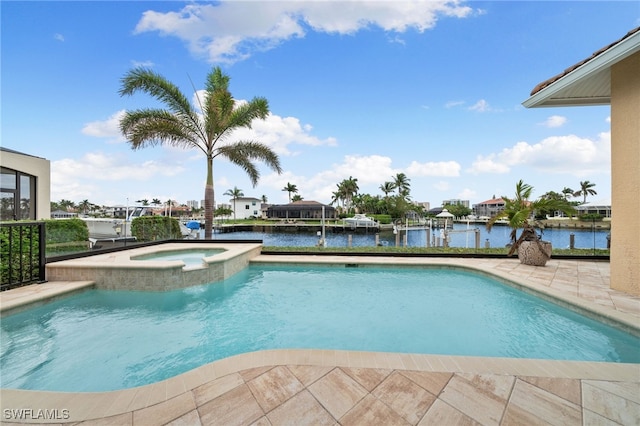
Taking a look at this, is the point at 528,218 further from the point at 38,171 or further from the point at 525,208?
the point at 38,171

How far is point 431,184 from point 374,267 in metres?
24.8

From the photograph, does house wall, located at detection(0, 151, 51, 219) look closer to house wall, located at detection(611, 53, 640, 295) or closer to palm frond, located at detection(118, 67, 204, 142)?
palm frond, located at detection(118, 67, 204, 142)

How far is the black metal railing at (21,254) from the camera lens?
16.2 ft

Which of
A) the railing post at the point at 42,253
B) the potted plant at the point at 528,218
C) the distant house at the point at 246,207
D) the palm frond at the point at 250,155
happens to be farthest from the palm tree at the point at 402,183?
the railing post at the point at 42,253

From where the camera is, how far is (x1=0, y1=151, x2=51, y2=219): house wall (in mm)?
12188

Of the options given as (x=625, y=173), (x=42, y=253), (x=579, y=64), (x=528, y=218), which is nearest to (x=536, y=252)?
(x=528, y=218)

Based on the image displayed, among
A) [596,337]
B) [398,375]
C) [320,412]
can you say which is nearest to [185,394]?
[320,412]

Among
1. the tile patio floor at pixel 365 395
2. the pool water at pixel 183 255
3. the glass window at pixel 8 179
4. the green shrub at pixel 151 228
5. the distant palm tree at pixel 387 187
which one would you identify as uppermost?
the distant palm tree at pixel 387 187

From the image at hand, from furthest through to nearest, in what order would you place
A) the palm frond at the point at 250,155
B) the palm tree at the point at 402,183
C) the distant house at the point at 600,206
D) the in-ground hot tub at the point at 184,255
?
the palm tree at the point at 402,183
the distant house at the point at 600,206
the palm frond at the point at 250,155
the in-ground hot tub at the point at 184,255

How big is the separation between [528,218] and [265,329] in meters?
7.99

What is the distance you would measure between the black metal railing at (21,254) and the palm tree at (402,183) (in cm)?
5616

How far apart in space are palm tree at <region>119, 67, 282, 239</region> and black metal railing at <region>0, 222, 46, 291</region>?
5489 millimetres

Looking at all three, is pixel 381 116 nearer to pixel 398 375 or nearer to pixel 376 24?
pixel 376 24

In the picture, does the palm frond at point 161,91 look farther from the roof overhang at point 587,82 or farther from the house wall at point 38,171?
the roof overhang at point 587,82
